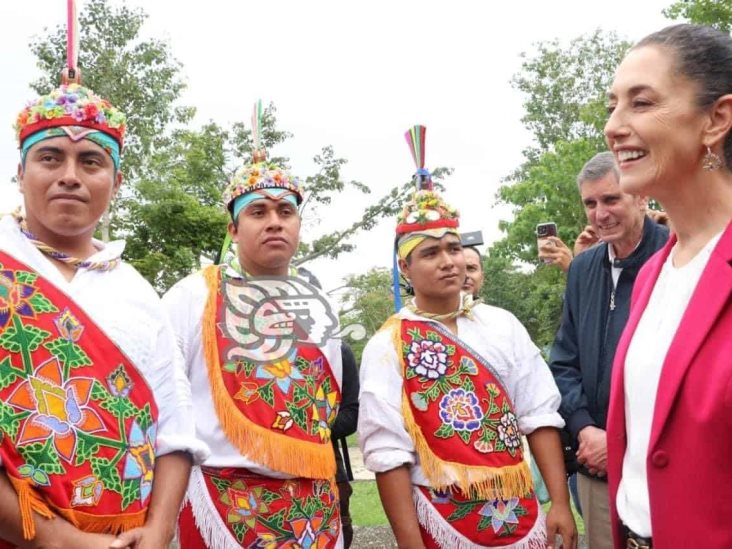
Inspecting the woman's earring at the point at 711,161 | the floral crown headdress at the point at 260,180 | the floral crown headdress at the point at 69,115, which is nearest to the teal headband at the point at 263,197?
the floral crown headdress at the point at 260,180

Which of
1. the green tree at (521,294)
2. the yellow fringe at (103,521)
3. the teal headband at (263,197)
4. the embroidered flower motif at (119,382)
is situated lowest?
the yellow fringe at (103,521)

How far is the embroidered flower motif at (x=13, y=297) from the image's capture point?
1.94m

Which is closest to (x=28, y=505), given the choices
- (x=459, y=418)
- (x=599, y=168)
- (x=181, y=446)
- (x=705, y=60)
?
(x=181, y=446)

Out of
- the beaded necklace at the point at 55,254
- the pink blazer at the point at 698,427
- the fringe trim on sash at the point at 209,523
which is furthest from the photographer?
the fringe trim on sash at the point at 209,523

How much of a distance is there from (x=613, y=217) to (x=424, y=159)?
1.02 meters

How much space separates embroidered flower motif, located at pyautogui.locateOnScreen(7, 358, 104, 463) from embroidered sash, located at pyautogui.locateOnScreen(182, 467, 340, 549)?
953 millimetres

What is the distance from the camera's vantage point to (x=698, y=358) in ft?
5.19

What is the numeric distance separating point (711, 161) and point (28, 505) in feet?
6.11

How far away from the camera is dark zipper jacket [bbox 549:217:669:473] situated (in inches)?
124

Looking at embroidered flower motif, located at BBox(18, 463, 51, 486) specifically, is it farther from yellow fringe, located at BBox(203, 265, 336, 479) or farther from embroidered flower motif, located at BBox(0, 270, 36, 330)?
yellow fringe, located at BBox(203, 265, 336, 479)

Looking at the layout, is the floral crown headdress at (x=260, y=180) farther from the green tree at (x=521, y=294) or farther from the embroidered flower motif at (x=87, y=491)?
the green tree at (x=521, y=294)

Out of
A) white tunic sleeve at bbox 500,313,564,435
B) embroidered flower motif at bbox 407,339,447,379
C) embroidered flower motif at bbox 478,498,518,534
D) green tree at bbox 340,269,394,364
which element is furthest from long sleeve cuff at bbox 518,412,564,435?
green tree at bbox 340,269,394,364

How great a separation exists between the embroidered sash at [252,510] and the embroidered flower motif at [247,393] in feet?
0.90

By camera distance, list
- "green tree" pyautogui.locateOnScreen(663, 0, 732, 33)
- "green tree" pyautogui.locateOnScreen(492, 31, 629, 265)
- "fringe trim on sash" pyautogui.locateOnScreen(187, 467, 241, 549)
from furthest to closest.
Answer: "green tree" pyautogui.locateOnScreen(492, 31, 629, 265), "green tree" pyautogui.locateOnScreen(663, 0, 732, 33), "fringe trim on sash" pyautogui.locateOnScreen(187, 467, 241, 549)
